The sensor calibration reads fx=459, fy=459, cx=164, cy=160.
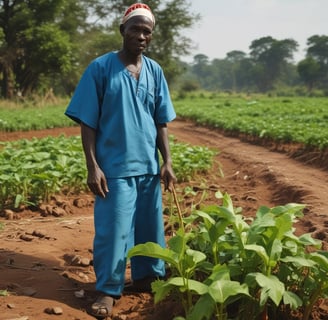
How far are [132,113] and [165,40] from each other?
37372mm

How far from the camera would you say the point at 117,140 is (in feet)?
9.67

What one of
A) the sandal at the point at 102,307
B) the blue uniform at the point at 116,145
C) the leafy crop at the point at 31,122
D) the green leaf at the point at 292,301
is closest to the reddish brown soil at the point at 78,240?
the sandal at the point at 102,307

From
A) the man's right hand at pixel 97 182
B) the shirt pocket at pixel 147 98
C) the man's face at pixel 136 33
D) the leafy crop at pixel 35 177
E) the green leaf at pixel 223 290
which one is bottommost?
the leafy crop at pixel 35 177

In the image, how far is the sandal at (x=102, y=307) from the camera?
2.78m

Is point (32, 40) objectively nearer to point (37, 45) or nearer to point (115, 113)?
point (37, 45)

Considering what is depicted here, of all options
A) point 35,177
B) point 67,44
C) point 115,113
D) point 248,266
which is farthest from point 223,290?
point 67,44

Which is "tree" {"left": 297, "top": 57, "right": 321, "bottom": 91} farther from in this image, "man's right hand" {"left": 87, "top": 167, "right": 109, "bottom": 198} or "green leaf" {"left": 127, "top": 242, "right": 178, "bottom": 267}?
"green leaf" {"left": 127, "top": 242, "right": 178, "bottom": 267}

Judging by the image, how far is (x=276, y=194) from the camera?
246 inches

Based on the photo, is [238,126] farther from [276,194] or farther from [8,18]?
[8,18]

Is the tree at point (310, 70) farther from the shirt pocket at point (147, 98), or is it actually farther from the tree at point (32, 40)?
the shirt pocket at point (147, 98)

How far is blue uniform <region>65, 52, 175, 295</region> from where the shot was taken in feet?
9.45

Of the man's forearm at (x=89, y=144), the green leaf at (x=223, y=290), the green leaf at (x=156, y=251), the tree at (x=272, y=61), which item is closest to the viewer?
the green leaf at (x=223, y=290)

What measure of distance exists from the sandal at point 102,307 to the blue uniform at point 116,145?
51 mm

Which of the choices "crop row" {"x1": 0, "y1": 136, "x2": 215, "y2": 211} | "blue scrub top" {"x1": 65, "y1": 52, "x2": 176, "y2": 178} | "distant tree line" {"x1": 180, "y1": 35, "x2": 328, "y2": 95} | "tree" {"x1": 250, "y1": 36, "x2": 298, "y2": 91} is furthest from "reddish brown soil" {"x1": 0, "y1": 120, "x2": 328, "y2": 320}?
"tree" {"x1": 250, "y1": 36, "x2": 298, "y2": 91}
